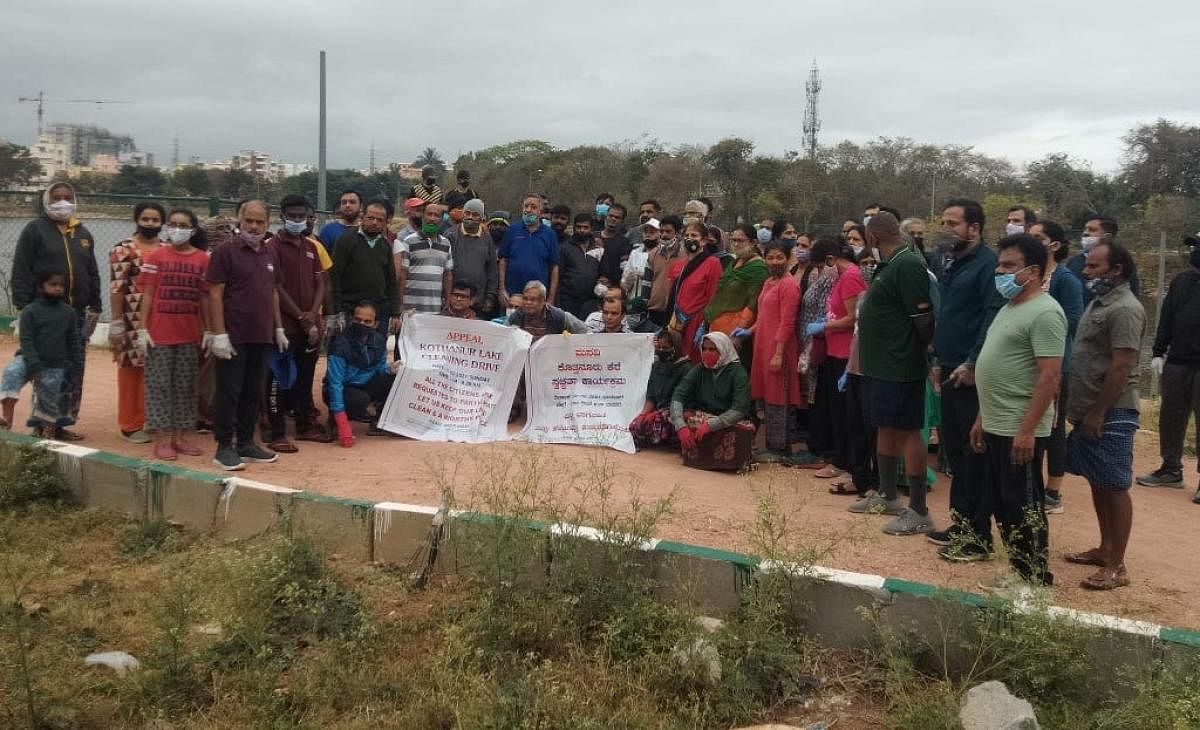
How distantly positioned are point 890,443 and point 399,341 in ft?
14.4

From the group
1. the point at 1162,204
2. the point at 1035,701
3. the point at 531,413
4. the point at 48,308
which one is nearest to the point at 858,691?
the point at 1035,701

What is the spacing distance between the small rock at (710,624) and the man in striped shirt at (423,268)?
16.6 ft

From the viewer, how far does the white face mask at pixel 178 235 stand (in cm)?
680

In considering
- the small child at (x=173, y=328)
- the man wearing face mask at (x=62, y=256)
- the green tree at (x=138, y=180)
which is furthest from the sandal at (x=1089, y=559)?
the green tree at (x=138, y=180)

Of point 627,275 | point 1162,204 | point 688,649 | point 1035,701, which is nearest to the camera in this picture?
point 1035,701

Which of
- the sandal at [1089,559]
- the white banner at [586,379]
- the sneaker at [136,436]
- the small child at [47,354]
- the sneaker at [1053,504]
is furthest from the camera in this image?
the white banner at [586,379]

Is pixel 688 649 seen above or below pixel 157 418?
below

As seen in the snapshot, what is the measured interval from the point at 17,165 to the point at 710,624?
30401 mm

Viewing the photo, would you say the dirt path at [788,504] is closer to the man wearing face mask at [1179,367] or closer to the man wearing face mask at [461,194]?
the man wearing face mask at [1179,367]

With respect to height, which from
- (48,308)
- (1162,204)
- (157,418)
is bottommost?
(157,418)

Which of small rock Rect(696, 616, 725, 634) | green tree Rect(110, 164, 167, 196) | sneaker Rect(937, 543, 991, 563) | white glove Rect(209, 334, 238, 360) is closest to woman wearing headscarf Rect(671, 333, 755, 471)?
sneaker Rect(937, 543, 991, 563)

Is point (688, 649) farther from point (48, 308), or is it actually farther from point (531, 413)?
point (48, 308)

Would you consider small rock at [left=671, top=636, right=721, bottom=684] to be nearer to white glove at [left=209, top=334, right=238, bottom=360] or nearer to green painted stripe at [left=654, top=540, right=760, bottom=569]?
green painted stripe at [left=654, top=540, right=760, bottom=569]

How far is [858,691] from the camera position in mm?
3979
